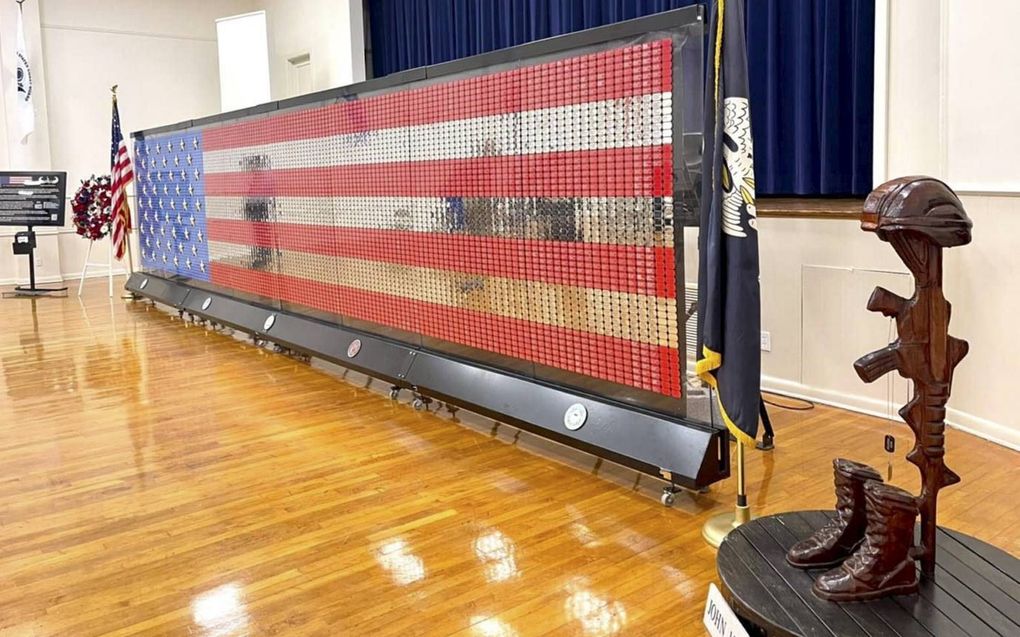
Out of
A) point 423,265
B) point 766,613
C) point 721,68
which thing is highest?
point 721,68

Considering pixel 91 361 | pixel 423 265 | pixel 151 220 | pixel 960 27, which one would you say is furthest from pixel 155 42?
pixel 960 27

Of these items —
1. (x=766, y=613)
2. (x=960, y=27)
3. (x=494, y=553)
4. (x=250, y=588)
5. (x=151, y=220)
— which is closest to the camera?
(x=766, y=613)

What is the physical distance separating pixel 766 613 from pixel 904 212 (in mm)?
822

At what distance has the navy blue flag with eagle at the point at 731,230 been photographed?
2.42 metres

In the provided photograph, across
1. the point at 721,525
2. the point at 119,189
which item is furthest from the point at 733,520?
the point at 119,189

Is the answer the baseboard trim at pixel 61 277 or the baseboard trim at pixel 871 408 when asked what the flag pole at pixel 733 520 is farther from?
the baseboard trim at pixel 61 277

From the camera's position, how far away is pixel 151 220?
778cm

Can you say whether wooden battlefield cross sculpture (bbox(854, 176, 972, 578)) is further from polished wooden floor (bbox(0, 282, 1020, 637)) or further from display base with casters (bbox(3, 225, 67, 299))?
display base with casters (bbox(3, 225, 67, 299))

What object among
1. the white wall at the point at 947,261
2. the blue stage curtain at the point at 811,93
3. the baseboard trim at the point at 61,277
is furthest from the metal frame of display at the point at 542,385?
the baseboard trim at the point at 61,277

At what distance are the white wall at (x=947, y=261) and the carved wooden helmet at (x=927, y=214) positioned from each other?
1.81 m

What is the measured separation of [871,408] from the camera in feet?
12.8

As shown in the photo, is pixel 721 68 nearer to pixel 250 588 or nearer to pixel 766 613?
pixel 766 613

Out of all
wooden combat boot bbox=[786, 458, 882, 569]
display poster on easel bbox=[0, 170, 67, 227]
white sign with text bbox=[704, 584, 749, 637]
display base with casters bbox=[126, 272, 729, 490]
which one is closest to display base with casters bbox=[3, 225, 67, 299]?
display poster on easel bbox=[0, 170, 67, 227]

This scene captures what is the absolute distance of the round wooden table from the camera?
1.64 m
